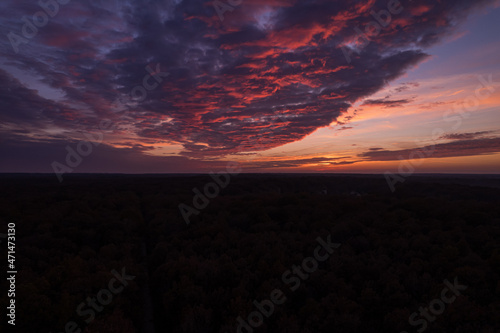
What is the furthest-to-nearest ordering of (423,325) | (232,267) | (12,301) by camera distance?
(232,267) < (12,301) < (423,325)

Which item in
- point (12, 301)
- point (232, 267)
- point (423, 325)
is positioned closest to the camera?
point (423, 325)

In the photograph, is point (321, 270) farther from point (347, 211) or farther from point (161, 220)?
point (161, 220)

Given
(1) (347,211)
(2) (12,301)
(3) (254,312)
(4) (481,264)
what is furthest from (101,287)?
(1) (347,211)

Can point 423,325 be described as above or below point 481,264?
below

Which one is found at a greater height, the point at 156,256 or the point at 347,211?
the point at 347,211

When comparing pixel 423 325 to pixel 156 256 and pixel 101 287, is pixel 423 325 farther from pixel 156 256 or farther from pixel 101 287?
pixel 156 256

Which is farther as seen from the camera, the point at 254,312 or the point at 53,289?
the point at 53,289

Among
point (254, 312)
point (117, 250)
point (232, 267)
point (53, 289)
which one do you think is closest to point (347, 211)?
point (232, 267)

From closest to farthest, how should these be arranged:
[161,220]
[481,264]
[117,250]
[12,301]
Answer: [12,301] < [481,264] < [117,250] < [161,220]

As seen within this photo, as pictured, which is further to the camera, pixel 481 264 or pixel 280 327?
pixel 481 264
